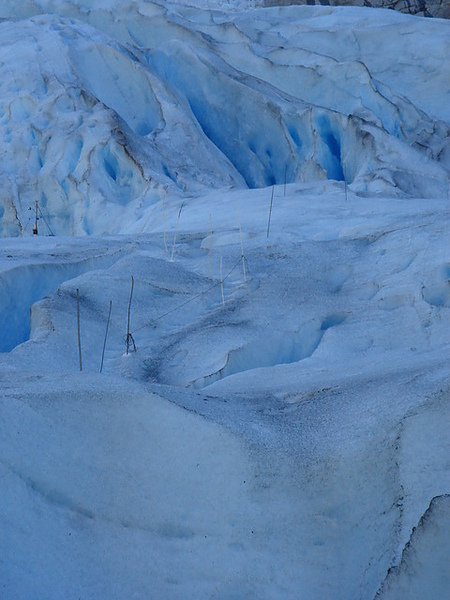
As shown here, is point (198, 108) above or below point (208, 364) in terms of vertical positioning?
below

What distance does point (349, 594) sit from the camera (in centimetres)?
201

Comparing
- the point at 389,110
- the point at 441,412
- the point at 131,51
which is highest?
the point at 441,412

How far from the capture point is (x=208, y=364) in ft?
11.5

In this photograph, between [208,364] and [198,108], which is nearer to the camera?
[208,364]

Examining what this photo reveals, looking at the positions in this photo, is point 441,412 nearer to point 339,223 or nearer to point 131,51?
point 339,223

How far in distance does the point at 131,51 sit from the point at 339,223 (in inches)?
245

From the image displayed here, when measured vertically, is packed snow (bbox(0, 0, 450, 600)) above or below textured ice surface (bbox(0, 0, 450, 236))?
above

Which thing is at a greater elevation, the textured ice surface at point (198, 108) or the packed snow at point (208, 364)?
the packed snow at point (208, 364)

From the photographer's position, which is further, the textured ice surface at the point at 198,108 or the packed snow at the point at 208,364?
the textured ice surface at the point at 198,108

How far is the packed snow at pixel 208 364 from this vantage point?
6.84 feet

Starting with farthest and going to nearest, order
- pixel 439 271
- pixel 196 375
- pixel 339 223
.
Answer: pixel 339 223, pixel 439 271, pixel 196 375

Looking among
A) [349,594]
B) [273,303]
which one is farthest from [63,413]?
[273,303]

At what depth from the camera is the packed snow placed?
6.84ft

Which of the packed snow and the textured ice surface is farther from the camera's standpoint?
the textured ice surface
